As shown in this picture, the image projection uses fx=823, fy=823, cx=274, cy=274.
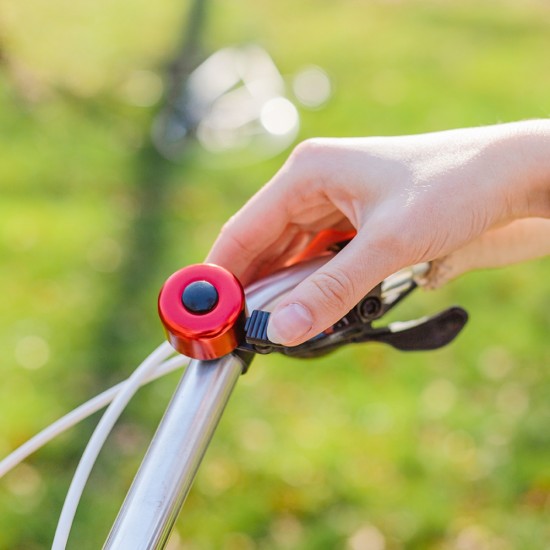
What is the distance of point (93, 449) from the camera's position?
1021 millimetres

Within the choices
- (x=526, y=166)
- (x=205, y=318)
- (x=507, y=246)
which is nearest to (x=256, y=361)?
(x=507, y=246)

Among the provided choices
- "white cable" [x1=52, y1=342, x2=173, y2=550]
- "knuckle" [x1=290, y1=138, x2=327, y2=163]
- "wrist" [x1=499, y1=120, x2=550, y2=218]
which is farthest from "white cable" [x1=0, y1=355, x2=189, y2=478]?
"wrist" [x1=499, y1=120, x2=550, y2=218]

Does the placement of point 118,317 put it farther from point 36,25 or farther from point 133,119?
point 36,25

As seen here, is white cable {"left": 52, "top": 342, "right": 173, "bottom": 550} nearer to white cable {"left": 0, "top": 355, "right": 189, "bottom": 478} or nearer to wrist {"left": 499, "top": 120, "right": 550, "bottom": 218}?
white cable {"left": 0, "top": 355, "right": 189, "bottom": 478}

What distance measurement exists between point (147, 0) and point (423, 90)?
3150 mm

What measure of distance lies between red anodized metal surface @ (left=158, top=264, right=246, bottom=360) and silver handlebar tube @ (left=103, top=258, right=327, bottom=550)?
29mm

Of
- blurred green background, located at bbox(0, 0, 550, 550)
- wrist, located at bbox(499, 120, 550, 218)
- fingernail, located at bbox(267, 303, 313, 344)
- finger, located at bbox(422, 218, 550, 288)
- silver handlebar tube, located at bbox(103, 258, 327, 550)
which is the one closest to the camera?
silver handlebar tube, located at bbox(103, 258, 327, 550)

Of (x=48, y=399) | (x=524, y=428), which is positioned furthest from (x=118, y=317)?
(x=524, y=428)

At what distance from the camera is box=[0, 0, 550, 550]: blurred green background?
9.68ft

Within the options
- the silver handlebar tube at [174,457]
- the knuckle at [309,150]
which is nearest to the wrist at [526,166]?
the knuckle at [309,150]

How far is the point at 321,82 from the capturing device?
6383 millimetres

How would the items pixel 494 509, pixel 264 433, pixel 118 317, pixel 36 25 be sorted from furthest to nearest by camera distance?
pixel 36 25 → pixel 118 317 → pixel 264 433 → pixel 494 509

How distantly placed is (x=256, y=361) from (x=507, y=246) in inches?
90.4

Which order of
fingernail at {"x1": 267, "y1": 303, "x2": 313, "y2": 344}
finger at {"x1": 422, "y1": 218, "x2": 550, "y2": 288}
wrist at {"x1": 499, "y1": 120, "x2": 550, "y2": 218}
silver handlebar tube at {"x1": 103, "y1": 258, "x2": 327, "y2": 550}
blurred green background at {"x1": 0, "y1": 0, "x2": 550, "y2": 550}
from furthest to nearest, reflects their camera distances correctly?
blurred green background at {"x1": 0, "y1": 0, "x2": 550, "y2": 550} < finger at {"x1": 422, "y1": 218, "x2": 550, "y2": 288} < wrist at {"x1": 499, "y1": 120, "x2": 550, "y2": 218} < fingernail at {"x1": 267, "y1": 303, "x2": 313, "y2": 344} < silver handlebar tube at {"x1": 103, "y1": 258, "x2": 327, "y2": 550}
